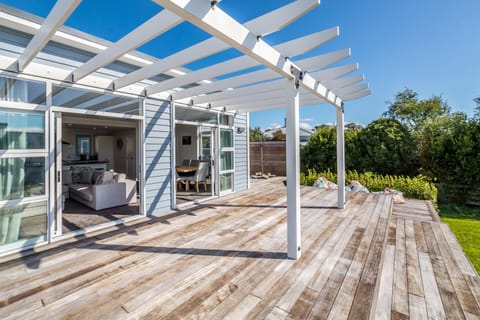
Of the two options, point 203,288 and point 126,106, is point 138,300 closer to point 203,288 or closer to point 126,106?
point 203,288

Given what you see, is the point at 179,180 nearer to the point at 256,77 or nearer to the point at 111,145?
the point at 256,77

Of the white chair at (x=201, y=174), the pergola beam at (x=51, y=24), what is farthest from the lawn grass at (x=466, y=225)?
the white chair at (x=201, y=174)

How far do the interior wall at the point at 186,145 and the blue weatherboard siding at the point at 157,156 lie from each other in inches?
214

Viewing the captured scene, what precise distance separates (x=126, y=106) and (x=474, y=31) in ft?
32.5

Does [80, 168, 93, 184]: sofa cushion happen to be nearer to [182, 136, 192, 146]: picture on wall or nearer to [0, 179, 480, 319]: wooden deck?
[0, 179, 480, 319]: wooden deck

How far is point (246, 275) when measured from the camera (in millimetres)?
2291

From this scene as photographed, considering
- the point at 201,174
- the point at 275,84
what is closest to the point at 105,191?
the point at 201,174

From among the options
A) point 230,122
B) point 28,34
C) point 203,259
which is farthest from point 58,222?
point 230,122

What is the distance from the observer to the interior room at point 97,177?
4777mm

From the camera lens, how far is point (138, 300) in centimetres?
192

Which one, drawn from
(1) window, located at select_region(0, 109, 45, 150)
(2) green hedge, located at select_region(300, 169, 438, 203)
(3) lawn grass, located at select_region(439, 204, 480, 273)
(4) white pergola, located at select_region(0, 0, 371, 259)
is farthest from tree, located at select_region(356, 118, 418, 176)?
(1) window, located at select_region(0, 109, 45, 150)

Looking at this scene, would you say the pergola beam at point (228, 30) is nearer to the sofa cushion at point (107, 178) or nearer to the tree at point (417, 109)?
the sofa cushion at point (107, 178)

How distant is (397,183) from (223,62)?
6602 mm

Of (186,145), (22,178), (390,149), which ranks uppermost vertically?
(186,145)
